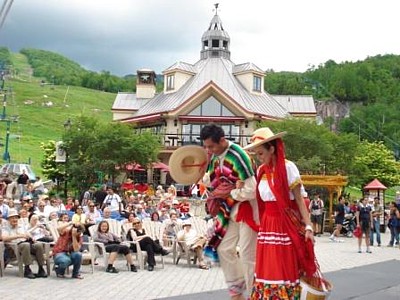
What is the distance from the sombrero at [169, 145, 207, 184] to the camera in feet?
23.5

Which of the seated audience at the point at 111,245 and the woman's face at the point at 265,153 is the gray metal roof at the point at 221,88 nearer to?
the seated audience at the point at 111,245

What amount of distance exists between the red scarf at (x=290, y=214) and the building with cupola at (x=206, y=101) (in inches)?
1699

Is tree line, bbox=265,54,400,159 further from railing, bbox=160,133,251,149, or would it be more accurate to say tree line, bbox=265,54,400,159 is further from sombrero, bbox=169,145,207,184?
sombrero, bbox=169,145,207,184

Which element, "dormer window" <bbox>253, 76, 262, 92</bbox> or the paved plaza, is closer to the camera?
the paved plaza

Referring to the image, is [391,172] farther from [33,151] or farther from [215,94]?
[33,151]

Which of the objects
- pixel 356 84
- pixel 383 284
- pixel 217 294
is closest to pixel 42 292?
pixel 217 294

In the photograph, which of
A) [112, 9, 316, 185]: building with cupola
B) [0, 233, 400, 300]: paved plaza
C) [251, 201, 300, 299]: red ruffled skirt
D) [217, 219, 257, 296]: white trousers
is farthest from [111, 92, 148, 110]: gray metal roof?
[251, 201, 300, 299]: red ruffled skirt

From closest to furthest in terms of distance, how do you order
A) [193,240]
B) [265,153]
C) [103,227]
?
[265,153] < [103,227] < [193,240]

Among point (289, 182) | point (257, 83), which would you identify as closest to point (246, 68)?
point (257, 83)

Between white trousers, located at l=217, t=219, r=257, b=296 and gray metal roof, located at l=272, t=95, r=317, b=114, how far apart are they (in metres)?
51.7

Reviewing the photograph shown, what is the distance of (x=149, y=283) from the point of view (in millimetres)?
11148

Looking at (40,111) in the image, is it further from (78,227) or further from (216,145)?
(216,145)

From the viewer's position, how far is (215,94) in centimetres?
5228

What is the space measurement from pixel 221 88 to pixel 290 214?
155 feet
